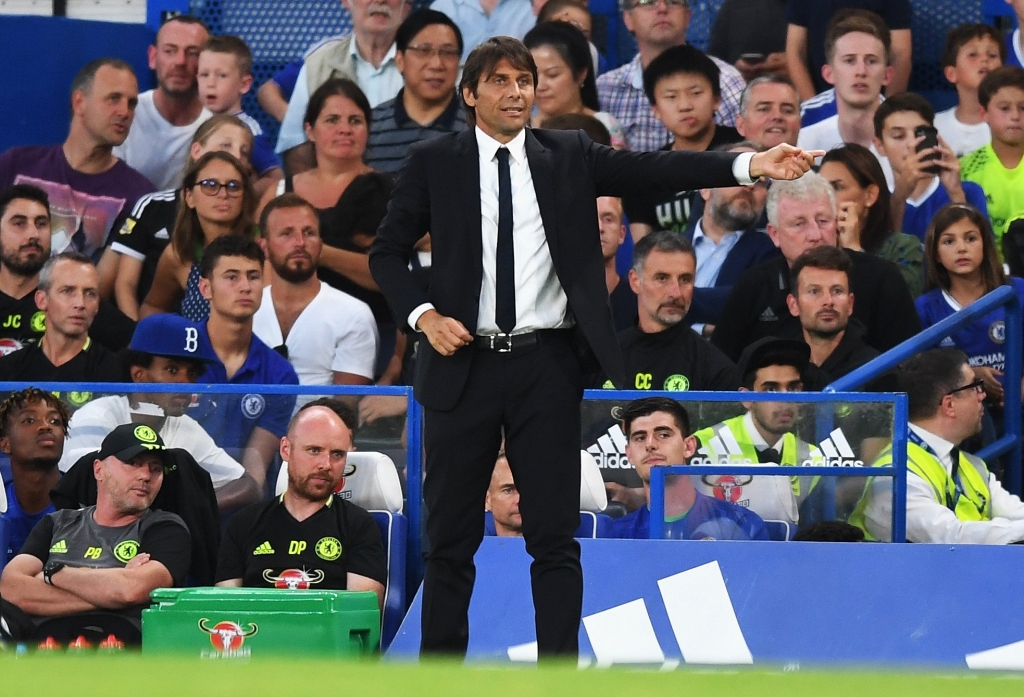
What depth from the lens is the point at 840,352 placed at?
7.16 metres

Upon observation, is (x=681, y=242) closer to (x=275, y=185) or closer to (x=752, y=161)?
(x=275, y=185)

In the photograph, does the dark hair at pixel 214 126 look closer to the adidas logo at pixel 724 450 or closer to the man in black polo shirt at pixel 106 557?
the man in black polo shirt at pixel 106 557

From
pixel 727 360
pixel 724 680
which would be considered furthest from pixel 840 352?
pixel 724 680

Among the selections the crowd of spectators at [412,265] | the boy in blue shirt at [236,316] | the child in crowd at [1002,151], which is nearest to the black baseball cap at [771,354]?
the crowd of spectators at [412,265]

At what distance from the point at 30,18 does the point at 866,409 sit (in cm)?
594

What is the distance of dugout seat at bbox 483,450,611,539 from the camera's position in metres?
6.12

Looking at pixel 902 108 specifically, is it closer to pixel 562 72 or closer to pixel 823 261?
pixel 823 261

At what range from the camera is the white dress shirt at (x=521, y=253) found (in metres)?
4.30

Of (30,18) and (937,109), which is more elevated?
(30,18)

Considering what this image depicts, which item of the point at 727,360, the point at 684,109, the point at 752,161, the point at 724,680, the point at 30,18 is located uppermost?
the point at 30,18

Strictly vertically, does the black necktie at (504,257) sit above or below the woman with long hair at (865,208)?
below

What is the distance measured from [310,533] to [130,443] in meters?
0.75

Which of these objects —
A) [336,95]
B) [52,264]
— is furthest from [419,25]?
[52,264]

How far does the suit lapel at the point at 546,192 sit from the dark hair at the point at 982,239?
355 cm
